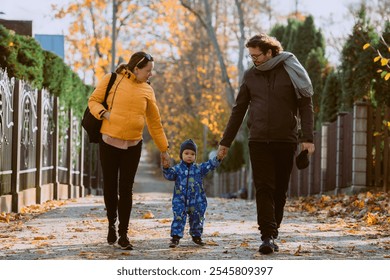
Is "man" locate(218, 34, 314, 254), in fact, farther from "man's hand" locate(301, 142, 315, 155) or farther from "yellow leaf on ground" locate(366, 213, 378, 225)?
"yellow leaf on ground" locate(366, 213, 378, 225)

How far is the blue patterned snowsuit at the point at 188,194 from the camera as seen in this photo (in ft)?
25.7

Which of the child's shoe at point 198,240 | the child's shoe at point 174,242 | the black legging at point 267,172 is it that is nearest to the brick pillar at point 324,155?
the child's shoe at point 198,240

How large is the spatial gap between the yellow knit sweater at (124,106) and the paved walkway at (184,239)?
1027 millimetres

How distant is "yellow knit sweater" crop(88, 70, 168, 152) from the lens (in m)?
7.60

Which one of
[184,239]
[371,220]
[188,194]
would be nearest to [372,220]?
[371,220]

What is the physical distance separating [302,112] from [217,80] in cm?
3821

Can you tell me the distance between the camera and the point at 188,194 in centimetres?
788

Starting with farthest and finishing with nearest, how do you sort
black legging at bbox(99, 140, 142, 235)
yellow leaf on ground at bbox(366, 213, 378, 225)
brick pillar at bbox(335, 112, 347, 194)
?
brick pillar at bbox(335, 112, 347, 194)
yellow leaf on ground at bbox(366, 213, 378, 225)
black legging at bbox(99, 140, 142, 235)

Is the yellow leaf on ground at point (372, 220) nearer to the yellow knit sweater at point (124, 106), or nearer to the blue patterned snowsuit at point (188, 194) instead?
the blue patterned snowsuit at point (188, 194)

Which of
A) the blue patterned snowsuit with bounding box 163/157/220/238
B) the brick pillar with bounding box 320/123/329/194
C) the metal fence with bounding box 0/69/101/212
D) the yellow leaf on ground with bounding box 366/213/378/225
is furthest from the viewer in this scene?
the brick pillar with bounding box 320/123/329/194

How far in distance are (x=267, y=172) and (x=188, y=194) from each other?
905 mm

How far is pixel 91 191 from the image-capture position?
2461cm

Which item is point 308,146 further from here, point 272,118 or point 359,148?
point 359,148

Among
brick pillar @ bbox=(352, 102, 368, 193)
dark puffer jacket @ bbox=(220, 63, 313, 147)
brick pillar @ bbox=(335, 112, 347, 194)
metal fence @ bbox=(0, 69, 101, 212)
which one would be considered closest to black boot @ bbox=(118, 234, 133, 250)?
dark puffer jacket @ bbox=(220, 63, 313, 147)
